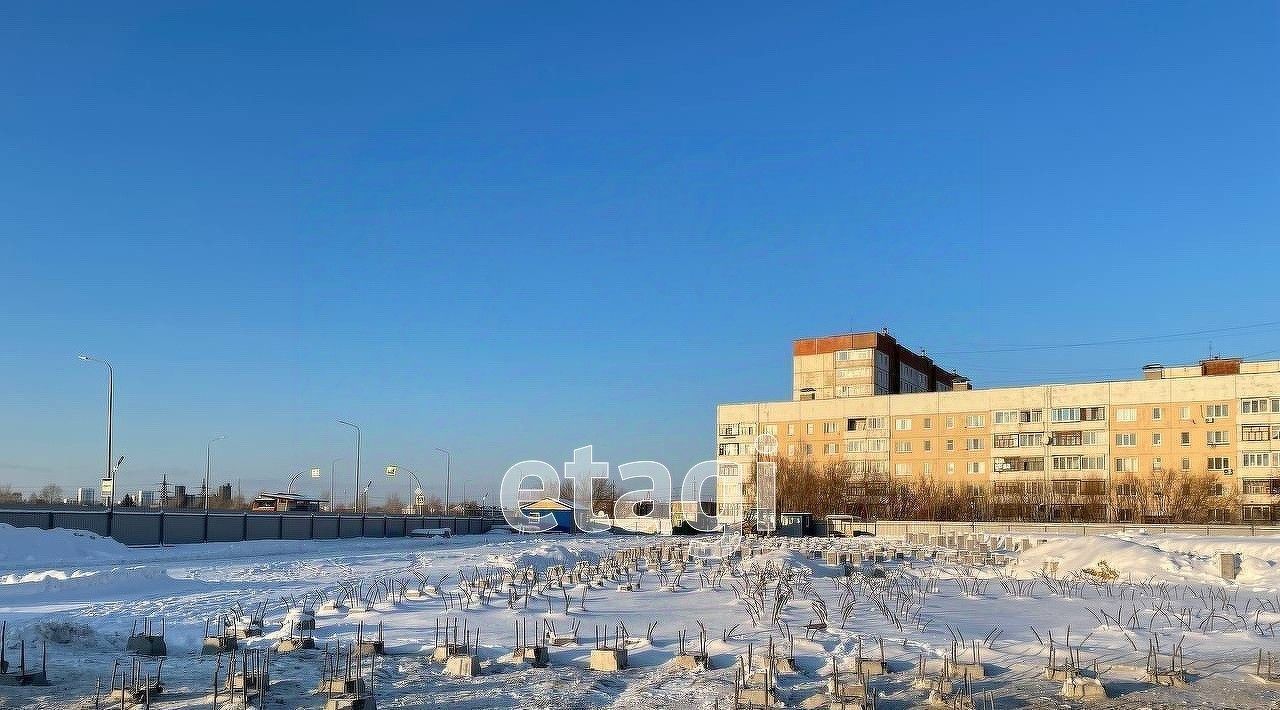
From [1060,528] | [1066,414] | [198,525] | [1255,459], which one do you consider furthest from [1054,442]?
[198,525]

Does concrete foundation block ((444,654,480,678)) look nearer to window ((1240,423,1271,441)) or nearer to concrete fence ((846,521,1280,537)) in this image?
concrete fence ((846,521,1280,537))

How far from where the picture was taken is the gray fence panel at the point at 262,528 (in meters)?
50.5

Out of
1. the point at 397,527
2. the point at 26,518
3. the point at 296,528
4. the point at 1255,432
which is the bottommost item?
the point at 397,527

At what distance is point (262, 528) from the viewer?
5116 cm

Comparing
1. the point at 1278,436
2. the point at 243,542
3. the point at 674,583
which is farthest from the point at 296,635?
the point at 1278,436

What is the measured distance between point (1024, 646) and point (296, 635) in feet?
34.0

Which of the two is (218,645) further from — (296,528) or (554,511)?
(554,511)

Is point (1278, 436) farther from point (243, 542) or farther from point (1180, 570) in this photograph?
point (243, 542)

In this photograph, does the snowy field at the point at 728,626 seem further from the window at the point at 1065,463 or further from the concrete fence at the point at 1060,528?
the window at the point at 1065,463

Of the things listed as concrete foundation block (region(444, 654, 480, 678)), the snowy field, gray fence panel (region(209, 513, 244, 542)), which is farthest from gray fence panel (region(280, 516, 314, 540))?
concrete foundation block (region(444, 654, 480, 678))

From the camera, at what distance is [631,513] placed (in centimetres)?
8331

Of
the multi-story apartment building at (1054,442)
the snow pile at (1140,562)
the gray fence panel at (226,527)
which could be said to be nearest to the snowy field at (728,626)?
the snow pile at (1140,562)

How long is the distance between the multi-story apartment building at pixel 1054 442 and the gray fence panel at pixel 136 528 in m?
44.0

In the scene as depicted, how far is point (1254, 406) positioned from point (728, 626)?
75420 mm
